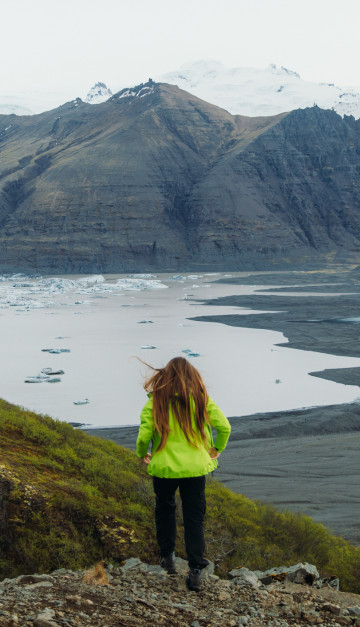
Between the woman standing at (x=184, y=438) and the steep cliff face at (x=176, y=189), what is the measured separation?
97.7m

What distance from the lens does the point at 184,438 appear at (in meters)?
4.99

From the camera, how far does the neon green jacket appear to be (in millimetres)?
4930

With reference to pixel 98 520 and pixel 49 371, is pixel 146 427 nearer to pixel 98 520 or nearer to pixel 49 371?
pixel 98 520

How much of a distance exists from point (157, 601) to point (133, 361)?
19.0 metres

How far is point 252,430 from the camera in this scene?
14484mm

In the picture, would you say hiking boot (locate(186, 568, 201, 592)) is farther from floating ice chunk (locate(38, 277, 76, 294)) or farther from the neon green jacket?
floating ice chunk (locate(38, 277, 76, 294))

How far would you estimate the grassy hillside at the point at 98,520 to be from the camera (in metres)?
5.70

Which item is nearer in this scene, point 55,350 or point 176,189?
point 55,350

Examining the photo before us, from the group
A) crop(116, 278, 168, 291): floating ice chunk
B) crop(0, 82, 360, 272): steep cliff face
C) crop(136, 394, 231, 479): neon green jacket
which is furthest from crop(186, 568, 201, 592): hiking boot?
crop(0, 82, 360, 272): steep cliff face

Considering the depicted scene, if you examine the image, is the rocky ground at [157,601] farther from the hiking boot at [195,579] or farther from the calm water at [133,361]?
the calm water at [133,361]

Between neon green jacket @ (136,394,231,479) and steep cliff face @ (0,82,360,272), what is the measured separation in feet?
320

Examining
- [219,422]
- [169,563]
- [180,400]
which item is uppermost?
[180,400]

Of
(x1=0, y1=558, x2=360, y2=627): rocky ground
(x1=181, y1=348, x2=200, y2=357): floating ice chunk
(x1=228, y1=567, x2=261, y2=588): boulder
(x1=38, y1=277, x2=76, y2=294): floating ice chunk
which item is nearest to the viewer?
(x1=0, y1=558, x2=360, y2=627): rocky ground

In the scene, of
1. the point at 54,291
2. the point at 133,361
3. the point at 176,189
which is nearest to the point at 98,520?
the point at 133,361
